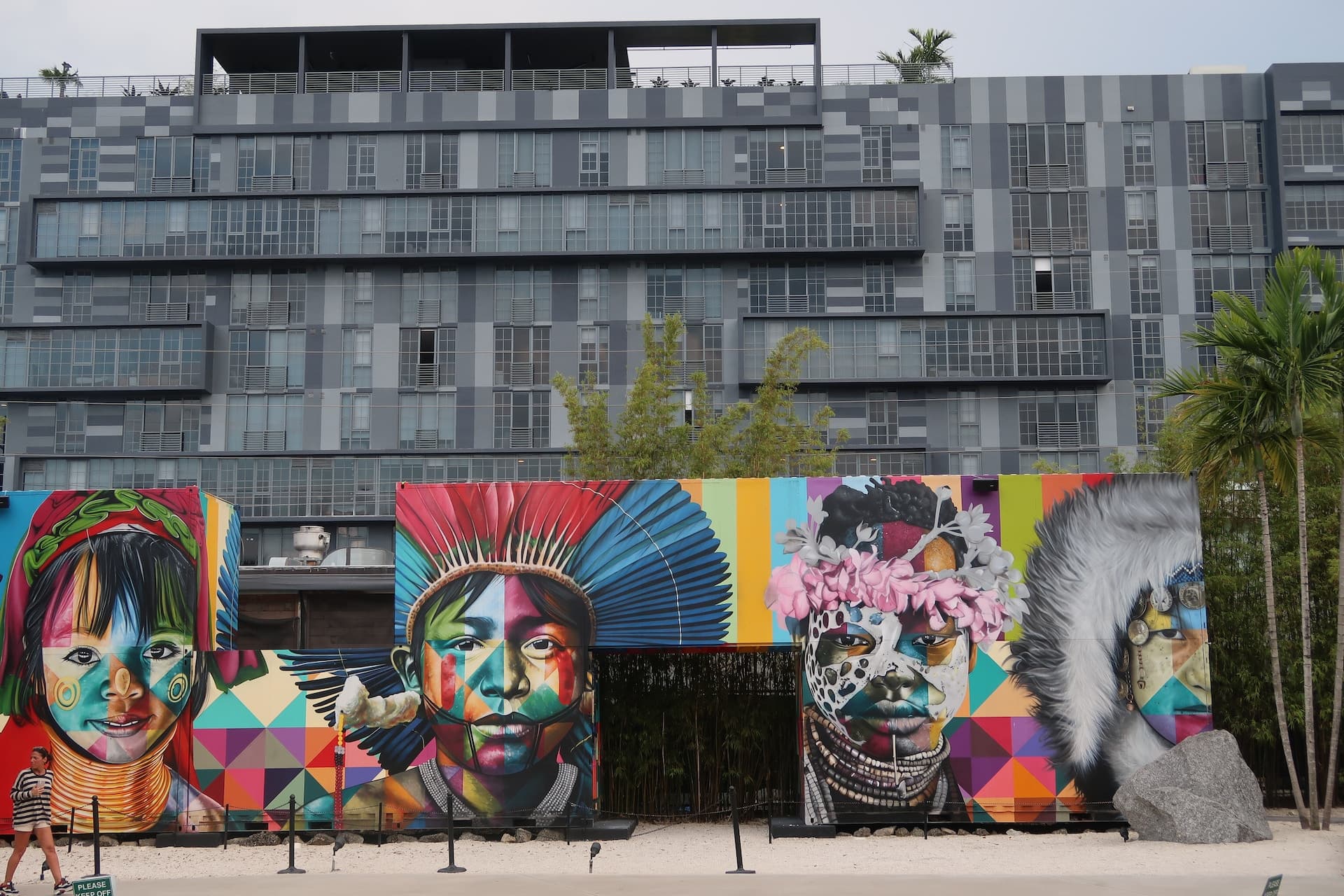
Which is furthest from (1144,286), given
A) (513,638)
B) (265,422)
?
(513,638)

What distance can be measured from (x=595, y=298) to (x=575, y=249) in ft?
6.88

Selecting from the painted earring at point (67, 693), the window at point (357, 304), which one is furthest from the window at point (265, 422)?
the painted earring at point (67, 693)

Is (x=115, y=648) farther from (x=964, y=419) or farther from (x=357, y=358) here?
(x=964, y=419)

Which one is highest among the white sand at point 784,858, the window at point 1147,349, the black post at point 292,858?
the window at point 1147,349

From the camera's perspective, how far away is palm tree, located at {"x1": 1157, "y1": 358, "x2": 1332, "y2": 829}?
2048 cm

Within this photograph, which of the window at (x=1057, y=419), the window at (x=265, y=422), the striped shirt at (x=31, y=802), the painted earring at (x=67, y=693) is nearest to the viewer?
the striped shirt at (x=31, y=802)

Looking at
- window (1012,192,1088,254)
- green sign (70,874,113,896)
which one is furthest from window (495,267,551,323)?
green sign (70,874,113,896)

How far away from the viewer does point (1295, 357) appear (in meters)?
20.4

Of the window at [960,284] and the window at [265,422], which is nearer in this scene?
the window at [265,422]

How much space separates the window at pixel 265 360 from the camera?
187ft

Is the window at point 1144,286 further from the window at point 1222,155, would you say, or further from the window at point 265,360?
the window at point 265,360

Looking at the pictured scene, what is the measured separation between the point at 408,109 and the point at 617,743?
4160 cm

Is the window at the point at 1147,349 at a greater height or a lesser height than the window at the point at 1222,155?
lesser

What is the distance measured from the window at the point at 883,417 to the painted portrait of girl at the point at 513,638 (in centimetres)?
3583
